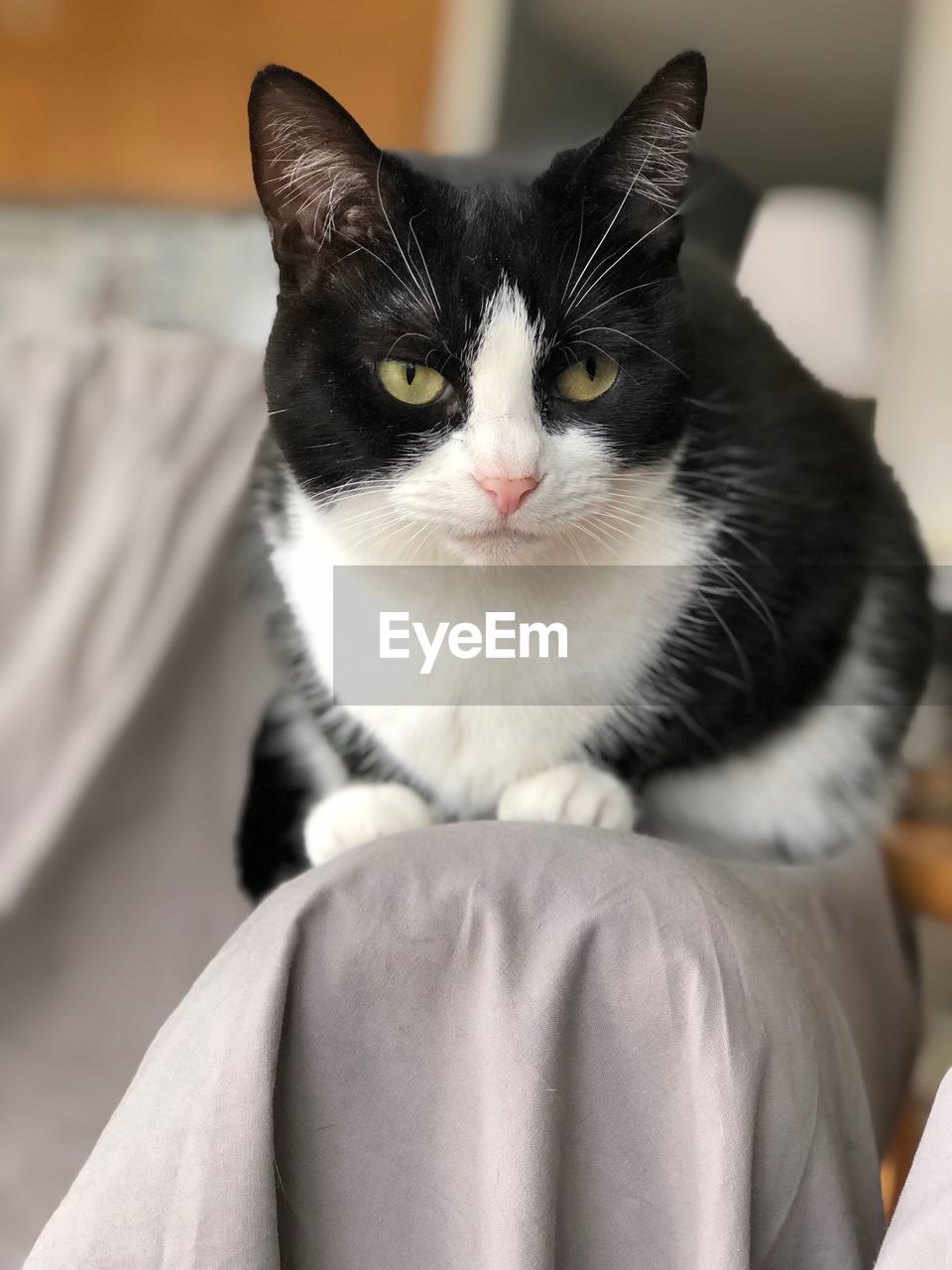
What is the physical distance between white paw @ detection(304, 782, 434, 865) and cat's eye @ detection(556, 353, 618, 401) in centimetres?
28

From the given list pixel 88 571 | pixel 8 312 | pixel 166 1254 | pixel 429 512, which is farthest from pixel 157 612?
→ pixel 166 1254

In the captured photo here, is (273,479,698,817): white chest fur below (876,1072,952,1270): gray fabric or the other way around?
the other way around

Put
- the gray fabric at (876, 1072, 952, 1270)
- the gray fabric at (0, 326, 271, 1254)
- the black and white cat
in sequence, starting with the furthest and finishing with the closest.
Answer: the gray fabric at (0, 326, 271, 1254) → the black and white cat → the gray fabric at (876, 1072, 952, 1270)

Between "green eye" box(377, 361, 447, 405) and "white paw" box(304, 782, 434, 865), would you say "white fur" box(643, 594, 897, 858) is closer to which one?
"white paw" box(304, 782, 434, 865)

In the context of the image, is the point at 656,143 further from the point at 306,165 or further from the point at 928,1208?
the point at 928,1208

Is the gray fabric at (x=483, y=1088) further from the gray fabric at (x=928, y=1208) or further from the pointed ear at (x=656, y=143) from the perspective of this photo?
the pointed ear at (x=656, y=143)

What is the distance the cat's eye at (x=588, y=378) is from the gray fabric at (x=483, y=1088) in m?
0.24

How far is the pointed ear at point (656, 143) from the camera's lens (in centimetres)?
50

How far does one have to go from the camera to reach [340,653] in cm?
67

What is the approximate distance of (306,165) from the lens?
1.67 ft

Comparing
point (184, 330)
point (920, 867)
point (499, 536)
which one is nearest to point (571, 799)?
point (499, 536)

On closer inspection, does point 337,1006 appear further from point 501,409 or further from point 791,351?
point 791,351

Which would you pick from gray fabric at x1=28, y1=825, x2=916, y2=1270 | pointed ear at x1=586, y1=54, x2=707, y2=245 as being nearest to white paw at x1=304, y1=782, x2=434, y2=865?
gray fabric at x1=28, y1=825, x2=916, y2=1270

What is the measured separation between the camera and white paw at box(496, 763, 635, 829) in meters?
0.67
